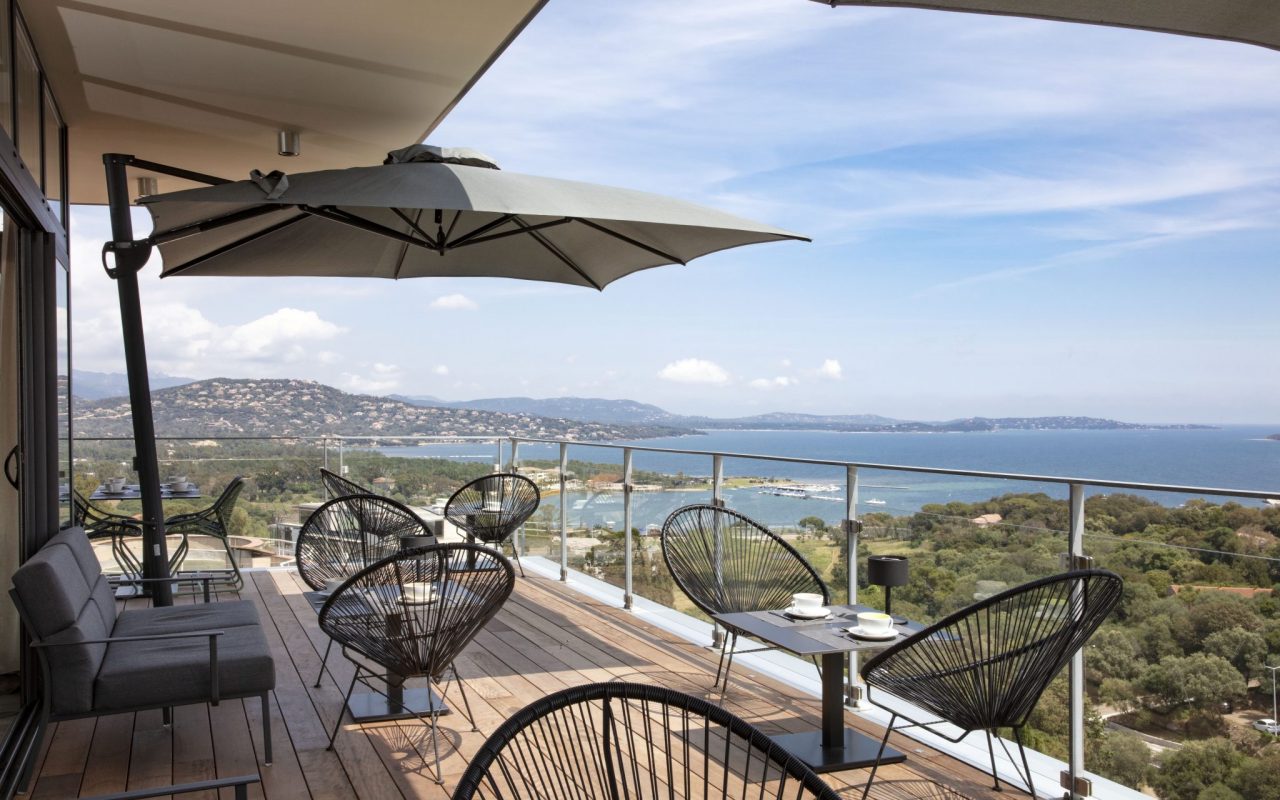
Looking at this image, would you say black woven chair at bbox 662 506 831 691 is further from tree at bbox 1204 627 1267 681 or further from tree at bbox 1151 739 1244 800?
tree at bbox 1204 627 1267 681

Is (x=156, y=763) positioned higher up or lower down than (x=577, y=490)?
lower down

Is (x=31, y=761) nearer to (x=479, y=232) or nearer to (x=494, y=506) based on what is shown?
(x=479, y=232)

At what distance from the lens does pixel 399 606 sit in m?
3.79

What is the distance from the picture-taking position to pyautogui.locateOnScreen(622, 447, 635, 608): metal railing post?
21.8 ft

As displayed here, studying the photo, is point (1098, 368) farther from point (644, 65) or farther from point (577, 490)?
point (577, 490)

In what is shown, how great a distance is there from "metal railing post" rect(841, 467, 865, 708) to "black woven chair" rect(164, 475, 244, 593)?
484 cm

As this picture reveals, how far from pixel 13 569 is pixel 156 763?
955 mm

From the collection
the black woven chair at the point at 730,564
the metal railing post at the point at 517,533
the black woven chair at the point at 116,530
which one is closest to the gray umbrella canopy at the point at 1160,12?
the black woven chair at the point at 730,564

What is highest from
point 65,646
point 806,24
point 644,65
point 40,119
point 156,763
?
point 806,24

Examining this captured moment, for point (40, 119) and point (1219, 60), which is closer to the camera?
point (40, 119)

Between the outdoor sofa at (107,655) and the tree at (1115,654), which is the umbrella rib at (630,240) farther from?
the tree at (1115,654)

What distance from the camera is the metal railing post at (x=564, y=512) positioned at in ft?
25.4

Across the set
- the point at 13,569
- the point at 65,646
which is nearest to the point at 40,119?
the point at 13,569

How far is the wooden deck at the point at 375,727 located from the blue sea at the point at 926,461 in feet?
2.89
